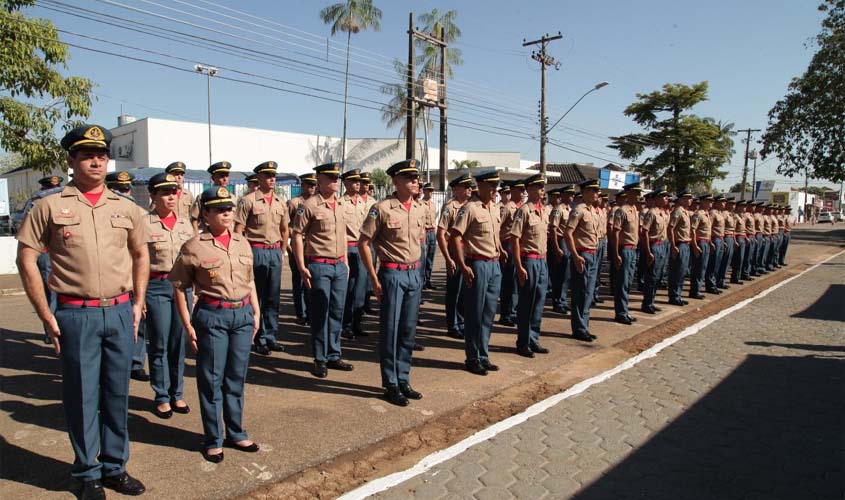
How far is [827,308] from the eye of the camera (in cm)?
1004

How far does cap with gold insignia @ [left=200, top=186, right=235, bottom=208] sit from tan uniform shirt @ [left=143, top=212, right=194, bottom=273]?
0.86 metres

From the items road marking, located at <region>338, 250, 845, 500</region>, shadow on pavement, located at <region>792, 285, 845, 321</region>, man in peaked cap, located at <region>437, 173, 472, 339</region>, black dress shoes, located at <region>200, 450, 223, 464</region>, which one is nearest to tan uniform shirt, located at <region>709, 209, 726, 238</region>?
shadow on pavement, located at <region>792, 285, 845, 321</region>

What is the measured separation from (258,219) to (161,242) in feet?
5.98

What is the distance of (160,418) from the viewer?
4.18 m

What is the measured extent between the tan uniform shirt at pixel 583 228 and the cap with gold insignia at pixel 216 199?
188 inches

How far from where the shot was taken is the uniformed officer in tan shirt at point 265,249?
620 cm

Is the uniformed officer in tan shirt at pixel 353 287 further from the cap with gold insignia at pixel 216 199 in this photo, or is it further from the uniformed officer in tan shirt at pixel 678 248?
the uniformed officer in tan shirt at pixel 678 248

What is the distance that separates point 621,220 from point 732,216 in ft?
18.1

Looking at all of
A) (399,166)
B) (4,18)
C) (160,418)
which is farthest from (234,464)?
(4,18)

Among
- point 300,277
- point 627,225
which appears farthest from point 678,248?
point 300,277

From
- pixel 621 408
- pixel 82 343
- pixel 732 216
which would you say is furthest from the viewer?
pixel 732 216

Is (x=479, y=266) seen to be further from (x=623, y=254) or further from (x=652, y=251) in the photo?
(x=652, y=251)

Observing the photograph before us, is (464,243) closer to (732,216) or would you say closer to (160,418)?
(160,418)

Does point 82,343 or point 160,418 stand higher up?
point 82,343
